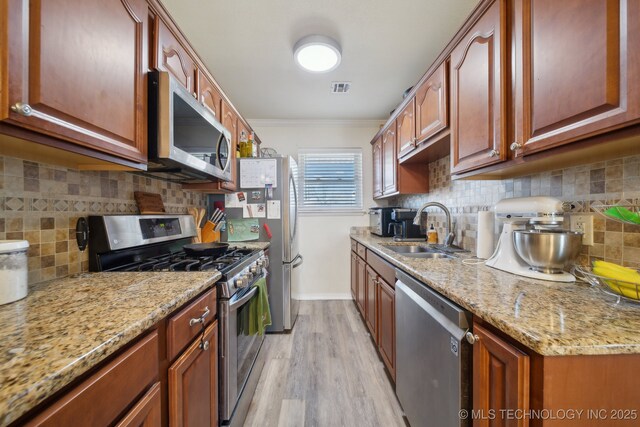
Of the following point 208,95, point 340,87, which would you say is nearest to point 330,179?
point 340,87

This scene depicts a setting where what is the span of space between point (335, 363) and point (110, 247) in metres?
1.69

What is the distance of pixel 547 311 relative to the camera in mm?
687

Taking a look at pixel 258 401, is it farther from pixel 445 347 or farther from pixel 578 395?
pixel 578 395

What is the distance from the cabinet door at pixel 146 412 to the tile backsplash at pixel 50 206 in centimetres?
74

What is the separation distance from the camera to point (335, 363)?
1917 millimetres

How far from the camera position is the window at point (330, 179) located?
342cm

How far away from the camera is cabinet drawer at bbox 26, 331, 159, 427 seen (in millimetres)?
438

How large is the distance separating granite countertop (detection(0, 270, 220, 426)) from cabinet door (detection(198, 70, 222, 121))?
123 cm

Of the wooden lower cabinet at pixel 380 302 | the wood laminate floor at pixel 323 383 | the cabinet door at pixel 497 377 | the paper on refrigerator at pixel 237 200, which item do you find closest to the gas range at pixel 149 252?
the paper on refrigerator at pixel 237 200

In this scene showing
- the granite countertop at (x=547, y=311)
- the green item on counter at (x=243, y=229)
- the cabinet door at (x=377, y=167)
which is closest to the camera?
the granite countertop at (x=547, y=311)

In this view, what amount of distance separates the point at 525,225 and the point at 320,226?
8.03 ft

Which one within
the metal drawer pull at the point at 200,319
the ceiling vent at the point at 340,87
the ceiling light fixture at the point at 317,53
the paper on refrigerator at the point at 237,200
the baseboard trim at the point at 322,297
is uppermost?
the ceiling vent at the point at 340,87

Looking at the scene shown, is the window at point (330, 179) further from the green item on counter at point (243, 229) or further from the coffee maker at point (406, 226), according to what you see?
the green item on counter at point (243, 229)

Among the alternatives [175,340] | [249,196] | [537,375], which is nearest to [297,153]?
[249,196]
